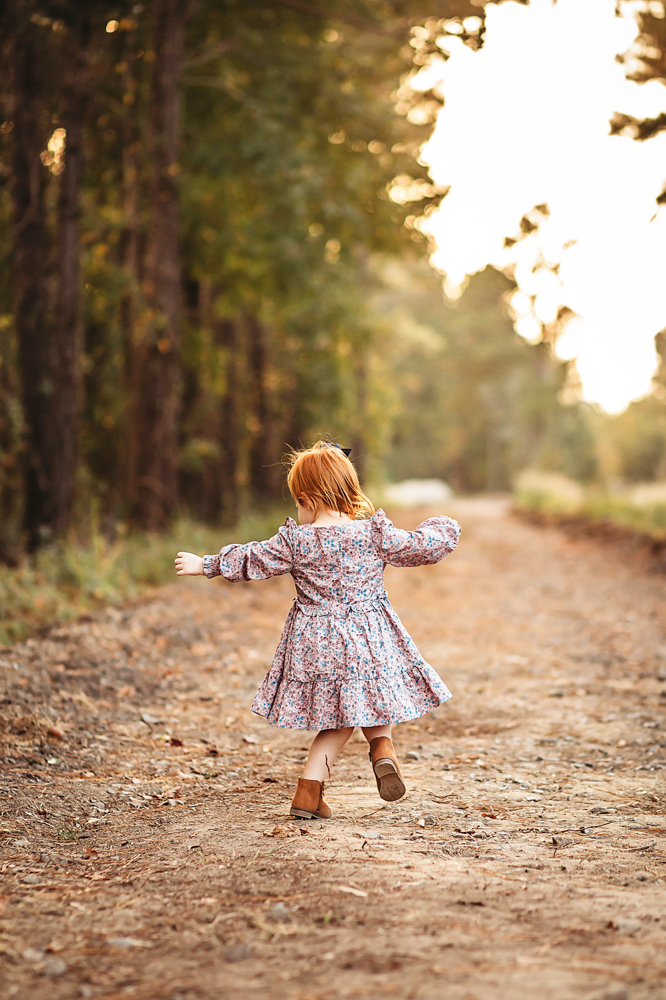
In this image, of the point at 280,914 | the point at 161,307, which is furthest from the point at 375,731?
the point at 161,307

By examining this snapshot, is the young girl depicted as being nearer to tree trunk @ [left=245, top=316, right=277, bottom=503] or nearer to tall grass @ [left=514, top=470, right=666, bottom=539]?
tall grass @ [left=514, top=470, right=666, bottom=539]

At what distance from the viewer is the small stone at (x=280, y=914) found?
271cm

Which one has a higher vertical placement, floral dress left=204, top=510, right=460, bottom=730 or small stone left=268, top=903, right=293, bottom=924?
floral dress left=204, top=510, right=460, bottom=730

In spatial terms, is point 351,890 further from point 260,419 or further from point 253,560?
point 260,419

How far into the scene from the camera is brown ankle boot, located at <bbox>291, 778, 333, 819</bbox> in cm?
379

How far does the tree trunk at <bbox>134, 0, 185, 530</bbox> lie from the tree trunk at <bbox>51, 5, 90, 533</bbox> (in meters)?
1.41

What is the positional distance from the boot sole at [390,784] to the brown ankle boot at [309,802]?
10.3 inches

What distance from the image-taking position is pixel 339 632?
159 inches

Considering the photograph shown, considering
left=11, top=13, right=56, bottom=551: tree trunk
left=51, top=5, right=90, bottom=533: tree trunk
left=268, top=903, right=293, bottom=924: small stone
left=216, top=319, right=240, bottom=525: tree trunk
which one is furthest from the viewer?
left=216, top=319, right=240, bottom=525: tree trunk

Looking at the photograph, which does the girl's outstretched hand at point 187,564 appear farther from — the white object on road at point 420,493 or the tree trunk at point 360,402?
the white object on road at point 420,493

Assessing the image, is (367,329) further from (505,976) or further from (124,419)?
(505,976)

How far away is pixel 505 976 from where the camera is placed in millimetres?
2301

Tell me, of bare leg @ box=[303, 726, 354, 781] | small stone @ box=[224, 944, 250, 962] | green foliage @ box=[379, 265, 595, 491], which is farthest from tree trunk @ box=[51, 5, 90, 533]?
green foliage @ box=[379, 265, 595, 491]

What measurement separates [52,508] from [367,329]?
34.2ft
